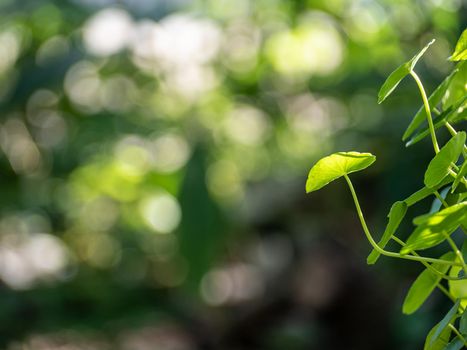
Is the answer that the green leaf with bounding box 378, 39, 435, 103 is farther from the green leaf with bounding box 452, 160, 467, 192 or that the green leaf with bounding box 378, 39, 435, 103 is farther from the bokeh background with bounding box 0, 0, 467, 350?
the bokeh background with bounding box 0, 0, 467, 350

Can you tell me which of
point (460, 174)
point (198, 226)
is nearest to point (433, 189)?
point (460, 174)

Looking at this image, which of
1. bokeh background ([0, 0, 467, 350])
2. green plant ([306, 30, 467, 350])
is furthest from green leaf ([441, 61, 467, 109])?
bokeh background ([0, 0, 467, 350])

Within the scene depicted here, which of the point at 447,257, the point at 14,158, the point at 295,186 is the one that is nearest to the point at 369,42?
the point at 295,186

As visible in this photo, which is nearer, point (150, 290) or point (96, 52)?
point (96, 52)

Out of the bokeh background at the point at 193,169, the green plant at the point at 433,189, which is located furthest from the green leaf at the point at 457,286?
the bokeh background at the point at 193,169

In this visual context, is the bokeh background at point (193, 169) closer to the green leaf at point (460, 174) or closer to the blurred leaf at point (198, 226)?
the blurred leaf at point (198, 226)

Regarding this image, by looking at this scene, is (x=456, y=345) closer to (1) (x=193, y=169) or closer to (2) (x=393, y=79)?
(2) (x=393, y=79)

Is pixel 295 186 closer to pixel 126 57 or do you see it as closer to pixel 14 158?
pixel 126 57
